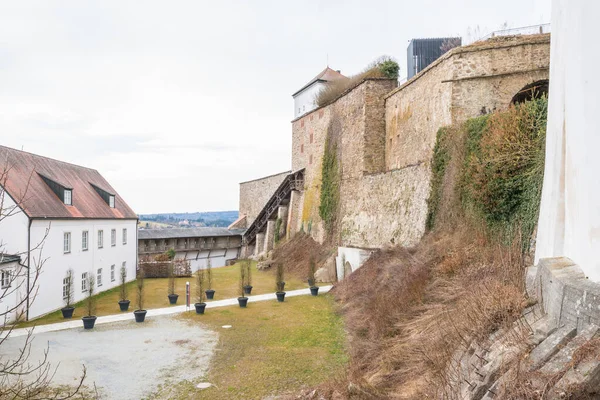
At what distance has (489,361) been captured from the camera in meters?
5.06

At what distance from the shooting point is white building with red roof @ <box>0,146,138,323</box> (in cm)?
1622

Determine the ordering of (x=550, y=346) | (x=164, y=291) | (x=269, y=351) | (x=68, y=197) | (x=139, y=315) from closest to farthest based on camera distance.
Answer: (x=550, y=346), (x=269, y=351), (x=139, y=315), (x=68, y=197), (x=164, y=291)

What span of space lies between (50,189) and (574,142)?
2111 centimetres

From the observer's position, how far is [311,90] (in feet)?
137

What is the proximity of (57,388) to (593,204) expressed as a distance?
10357 mm

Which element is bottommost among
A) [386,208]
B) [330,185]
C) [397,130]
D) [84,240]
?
[84,240]

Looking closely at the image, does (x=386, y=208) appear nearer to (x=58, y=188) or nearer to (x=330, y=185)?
(x=330, y=185)

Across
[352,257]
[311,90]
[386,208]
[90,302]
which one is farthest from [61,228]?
[311,90]

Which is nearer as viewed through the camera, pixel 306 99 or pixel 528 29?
pixel 528 29

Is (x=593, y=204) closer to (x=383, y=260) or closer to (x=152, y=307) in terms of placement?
(x=383, y=260)

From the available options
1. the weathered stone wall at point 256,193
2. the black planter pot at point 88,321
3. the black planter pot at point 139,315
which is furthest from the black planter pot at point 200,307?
the weathered stone wall at point 256,193

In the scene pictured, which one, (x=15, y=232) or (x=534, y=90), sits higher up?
(x=534, y=90)

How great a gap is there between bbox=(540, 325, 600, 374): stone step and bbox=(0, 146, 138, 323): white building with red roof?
43.9 ft

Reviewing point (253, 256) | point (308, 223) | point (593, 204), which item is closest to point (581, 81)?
point (593, 204)
